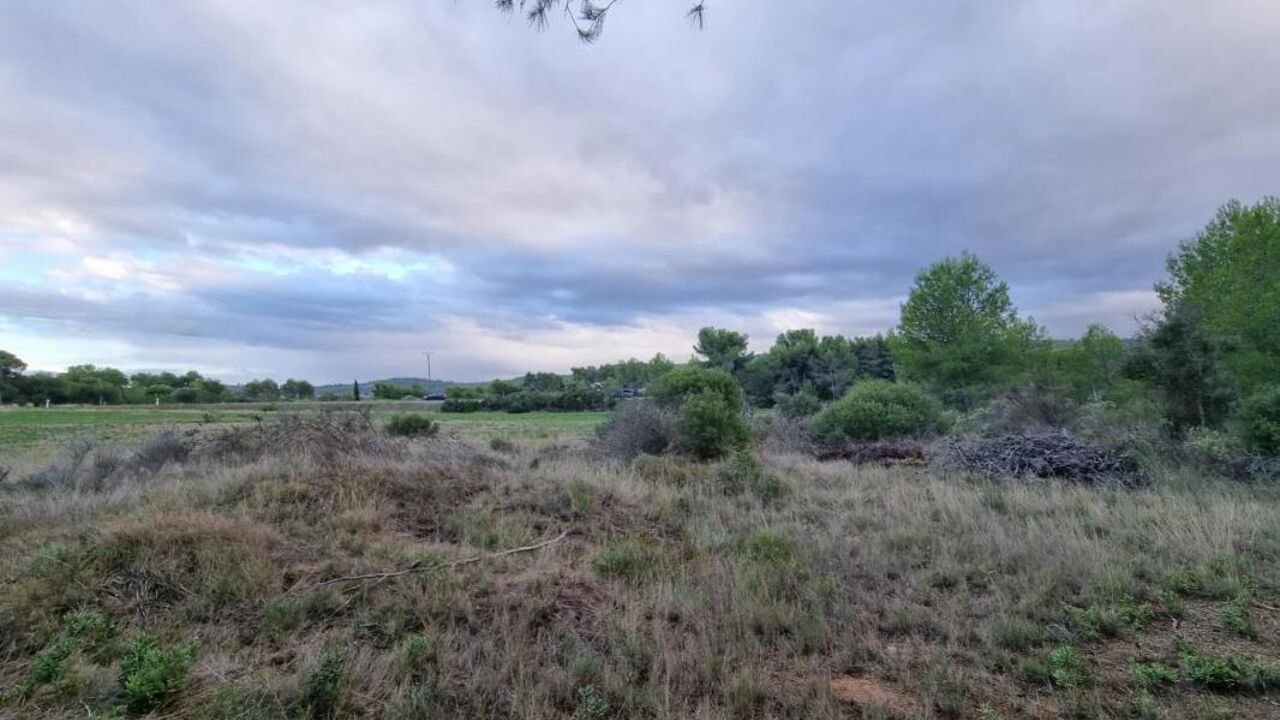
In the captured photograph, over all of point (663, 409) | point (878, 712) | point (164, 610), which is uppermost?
point (663, 409)

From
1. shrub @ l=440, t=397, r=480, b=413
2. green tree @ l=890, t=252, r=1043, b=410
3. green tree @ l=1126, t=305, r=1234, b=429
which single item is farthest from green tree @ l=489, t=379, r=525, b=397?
green tree @ l=1126, t=305, r=1234, b=429

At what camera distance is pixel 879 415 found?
62.5 feet

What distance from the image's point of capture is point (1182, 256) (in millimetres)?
26062

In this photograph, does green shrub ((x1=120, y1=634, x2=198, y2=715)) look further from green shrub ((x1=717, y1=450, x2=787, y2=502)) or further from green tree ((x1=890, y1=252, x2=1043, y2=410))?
green tree ((x1=890, y1=252, x2=1043, y2=410))

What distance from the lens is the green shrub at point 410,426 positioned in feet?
57.1

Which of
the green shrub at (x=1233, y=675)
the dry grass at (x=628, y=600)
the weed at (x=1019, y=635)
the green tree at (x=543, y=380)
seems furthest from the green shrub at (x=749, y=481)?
the green tree at (x=543, y=380)

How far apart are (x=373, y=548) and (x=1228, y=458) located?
13299 mm

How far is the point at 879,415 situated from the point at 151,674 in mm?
19021

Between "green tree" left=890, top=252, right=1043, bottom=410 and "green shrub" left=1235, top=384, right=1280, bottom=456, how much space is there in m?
25.4

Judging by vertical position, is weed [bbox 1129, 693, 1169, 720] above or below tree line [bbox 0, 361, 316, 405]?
below

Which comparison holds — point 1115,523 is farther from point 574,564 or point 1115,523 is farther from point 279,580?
point 279,580

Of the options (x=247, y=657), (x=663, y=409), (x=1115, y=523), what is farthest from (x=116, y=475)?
(x=1115, y=523)

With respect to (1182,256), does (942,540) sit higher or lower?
lower

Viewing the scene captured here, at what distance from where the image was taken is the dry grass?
3.52 meters
